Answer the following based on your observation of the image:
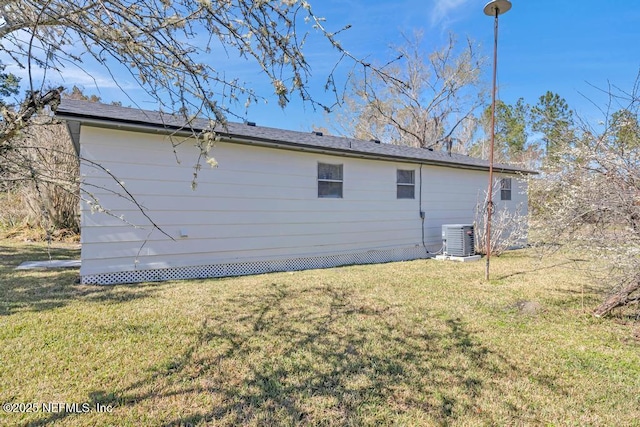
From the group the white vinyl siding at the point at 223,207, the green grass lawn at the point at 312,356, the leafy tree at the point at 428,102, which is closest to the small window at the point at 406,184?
the white vinyl siding at the point at 223,207

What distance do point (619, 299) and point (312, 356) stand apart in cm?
379

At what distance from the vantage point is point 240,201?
6652 millimetres

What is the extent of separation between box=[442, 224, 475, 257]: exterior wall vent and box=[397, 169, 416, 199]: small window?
132 centimetres

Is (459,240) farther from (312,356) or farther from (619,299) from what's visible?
(312,356)

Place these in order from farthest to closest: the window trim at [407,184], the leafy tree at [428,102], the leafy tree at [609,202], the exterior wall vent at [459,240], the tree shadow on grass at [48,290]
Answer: the leafy tree at [428,102] < the window trim at [407,184] < the exterior wall vent at [459,240] < the tree shadow on grass at [48,290] < the leafy tree at [609,202]

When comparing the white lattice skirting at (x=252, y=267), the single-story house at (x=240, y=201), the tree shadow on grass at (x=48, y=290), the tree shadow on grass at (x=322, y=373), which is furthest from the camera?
→ the white lattice skirting at (x=252, y=267)

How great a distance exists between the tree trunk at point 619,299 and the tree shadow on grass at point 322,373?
1886 millimetres

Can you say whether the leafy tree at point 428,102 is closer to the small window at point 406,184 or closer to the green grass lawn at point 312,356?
the small window at point 406,184

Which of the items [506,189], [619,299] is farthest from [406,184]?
[619,299]

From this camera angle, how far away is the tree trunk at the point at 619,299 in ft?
12.5

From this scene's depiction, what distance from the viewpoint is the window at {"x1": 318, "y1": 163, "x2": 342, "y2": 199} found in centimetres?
775

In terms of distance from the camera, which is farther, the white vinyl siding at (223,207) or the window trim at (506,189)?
the window trim at (506,189)

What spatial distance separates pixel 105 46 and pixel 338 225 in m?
6.26

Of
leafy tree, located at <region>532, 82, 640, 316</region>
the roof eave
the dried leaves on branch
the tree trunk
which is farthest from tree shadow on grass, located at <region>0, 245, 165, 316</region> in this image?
the tree trunk
